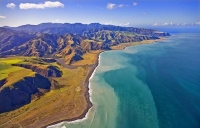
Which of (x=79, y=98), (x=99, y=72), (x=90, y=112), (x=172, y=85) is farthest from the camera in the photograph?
(x=99, y=72)

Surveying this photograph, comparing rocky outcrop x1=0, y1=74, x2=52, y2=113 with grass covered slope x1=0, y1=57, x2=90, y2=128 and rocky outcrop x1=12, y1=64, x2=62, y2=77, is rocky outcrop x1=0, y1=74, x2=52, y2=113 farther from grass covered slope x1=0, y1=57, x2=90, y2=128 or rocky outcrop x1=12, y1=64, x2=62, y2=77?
rocky outcrop x1=12, y1=64, x2=62, y2=77

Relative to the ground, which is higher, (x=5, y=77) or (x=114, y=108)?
(x=5, y=77)

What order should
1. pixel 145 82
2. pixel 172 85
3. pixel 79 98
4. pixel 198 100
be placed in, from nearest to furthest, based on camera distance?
pixel 198 100 → pixel 79 98 → pixel 172 85 → pixel 145 82

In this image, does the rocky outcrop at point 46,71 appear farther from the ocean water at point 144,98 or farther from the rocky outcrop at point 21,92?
the ocean water at point 144,98

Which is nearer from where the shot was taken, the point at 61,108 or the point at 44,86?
the point at 61,108

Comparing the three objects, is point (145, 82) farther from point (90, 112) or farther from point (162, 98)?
point (90, 112)

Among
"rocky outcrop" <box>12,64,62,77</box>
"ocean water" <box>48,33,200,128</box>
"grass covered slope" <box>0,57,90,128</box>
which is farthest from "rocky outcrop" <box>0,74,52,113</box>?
"ocean water" <box>48,33,200,128</box>

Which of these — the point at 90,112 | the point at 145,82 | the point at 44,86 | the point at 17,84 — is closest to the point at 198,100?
the point at 145,82

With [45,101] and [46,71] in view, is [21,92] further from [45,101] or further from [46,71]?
[46,71]
